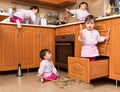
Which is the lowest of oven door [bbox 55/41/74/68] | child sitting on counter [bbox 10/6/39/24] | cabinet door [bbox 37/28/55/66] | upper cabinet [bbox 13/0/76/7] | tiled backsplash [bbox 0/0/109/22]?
oven door [bbox 55/41/74/68]

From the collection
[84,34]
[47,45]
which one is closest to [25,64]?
[47,45]

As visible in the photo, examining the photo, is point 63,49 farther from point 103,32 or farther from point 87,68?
point 87,68

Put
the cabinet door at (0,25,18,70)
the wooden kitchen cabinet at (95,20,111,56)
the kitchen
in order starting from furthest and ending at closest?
the cabinet door at (0,25,18,70)
the wooden kitchen cabinet at (95,20,111,56)
the kitchen

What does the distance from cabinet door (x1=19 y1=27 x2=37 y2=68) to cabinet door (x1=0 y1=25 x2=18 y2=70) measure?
0.10m

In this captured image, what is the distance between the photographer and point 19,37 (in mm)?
2754

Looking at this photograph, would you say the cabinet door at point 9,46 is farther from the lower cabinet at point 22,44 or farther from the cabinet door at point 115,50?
the cabinet door at point 115,50

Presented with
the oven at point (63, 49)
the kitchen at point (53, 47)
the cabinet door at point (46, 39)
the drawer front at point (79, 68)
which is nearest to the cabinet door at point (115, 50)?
the kitchen at point (53, 47)

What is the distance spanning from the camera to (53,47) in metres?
3.16

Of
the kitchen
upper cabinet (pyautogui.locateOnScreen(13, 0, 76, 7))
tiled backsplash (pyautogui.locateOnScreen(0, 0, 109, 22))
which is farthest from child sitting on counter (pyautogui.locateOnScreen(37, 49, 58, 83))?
upper cabinet (pyautogui.locateOnScreen(13, 0, 76, 7))

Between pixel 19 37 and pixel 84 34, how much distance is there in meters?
1.14

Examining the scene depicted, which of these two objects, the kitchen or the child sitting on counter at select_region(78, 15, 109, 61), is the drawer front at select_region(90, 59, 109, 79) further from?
the child sitting on counter at select_region(78, 15, 109, 61)

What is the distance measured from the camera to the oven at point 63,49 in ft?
8.96

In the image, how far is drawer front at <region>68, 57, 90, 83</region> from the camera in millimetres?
1860

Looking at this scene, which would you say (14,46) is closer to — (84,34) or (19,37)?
(19,37)
